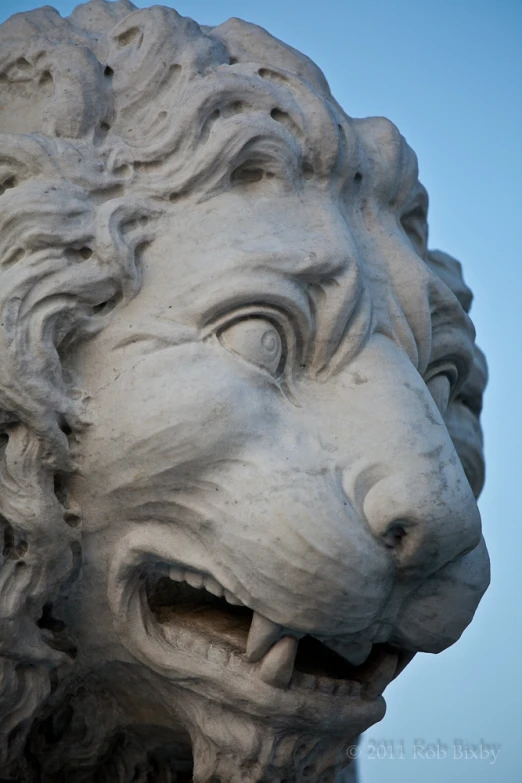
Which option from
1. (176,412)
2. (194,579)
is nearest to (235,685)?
(194,579)

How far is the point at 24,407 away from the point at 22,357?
0.08 m

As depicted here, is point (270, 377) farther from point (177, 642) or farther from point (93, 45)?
point (93, 45)

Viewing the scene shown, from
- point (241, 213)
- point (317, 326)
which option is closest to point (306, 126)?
point (241, 213)

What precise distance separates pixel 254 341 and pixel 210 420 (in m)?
0.17

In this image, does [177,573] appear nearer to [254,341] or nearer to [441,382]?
[254,341]

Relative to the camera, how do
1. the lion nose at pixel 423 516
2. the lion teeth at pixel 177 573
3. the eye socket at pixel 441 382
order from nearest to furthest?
the lion nose at pixel 423 516, the lion teeth at pixel 177 573, the eye socket at pixel 441 382

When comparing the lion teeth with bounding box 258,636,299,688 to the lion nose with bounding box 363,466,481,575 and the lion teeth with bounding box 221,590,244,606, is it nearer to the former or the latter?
the lion teeth with bounding box 221,590,244,606

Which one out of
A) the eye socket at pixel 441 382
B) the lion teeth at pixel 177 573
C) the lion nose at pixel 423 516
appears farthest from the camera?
the eye socket at pixel 441 382

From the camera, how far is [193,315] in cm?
207

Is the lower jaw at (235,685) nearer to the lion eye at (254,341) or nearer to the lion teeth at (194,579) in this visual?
the lion teeth at (194,579)

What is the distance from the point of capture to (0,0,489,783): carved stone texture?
2006 millimetres

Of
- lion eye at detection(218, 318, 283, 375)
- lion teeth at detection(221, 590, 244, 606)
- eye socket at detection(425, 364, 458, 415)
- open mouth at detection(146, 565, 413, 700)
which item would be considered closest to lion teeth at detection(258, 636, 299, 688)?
open mouth at detection(146, 565, 413, 700)

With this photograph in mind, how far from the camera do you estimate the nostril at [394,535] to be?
6.56 feet

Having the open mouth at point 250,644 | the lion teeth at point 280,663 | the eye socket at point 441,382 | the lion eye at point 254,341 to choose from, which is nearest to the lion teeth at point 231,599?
the open mouth at point 250,644
